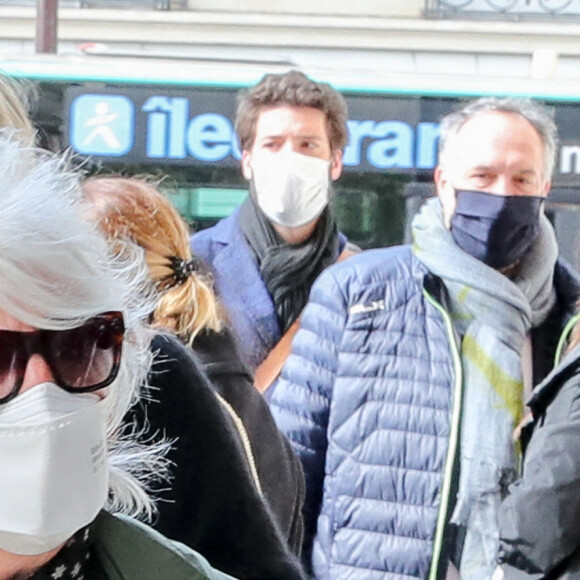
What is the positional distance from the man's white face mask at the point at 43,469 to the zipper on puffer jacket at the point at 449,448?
1.82m

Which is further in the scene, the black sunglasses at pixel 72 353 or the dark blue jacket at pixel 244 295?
the dark blue jacket at pixel 244 295

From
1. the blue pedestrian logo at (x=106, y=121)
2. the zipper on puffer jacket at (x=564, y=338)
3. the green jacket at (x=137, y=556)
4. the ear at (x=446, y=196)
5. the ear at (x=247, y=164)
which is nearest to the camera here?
the green jacket at (x=137, y=556)

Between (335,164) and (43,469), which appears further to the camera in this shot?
(335,164)

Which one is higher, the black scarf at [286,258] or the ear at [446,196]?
the ear at [446,196]

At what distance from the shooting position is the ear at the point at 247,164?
4281 millimetres

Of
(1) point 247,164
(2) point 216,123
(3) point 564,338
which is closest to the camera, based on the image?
(3) point 564,338

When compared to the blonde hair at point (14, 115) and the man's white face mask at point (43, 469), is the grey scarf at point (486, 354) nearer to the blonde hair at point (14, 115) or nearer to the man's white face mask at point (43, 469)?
the blonde hair at point (14, 115)

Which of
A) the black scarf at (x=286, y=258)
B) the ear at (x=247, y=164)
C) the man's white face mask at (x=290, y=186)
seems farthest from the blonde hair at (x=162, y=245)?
the ear at (x=247, y=164)

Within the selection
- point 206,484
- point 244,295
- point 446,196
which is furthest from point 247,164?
point 206,484

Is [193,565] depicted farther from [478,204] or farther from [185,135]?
[185,135]

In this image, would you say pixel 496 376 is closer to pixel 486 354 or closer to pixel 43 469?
pixel 486 354

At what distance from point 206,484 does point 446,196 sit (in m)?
1.81

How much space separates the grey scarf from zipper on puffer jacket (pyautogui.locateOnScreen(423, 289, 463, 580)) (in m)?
0.02

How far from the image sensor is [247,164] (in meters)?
4.31
